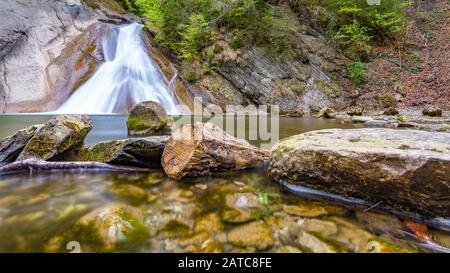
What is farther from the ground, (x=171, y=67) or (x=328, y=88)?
(x=171, y=67)

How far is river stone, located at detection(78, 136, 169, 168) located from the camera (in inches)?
121

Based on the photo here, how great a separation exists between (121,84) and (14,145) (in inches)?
370

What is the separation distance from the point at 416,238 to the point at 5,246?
2752 millimetres

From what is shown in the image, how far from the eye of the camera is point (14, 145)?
3133mm

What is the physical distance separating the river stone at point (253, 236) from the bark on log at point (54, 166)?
5.44 feet

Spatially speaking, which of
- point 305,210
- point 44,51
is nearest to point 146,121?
point 305,210

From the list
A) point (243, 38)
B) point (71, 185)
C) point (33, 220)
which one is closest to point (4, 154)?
point (71, 185)

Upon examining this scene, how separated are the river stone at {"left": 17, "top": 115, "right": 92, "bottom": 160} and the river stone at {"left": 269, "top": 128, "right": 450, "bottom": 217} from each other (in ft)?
8.68

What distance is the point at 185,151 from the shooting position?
9.46 feet

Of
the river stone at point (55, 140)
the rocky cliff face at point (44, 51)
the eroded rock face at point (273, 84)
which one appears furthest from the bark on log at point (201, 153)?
the rocky cliff face at point (44, 51)

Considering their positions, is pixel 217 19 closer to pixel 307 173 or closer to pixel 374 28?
pixel 374 28

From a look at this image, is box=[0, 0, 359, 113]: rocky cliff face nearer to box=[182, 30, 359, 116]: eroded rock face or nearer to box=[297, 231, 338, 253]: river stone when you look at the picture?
box=[182, 30, 359, 116]: eroded rock face

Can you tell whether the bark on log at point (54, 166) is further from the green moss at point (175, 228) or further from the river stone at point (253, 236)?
the river stone at point (253, 236)

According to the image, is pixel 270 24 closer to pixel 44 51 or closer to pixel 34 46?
pixel 44 51
